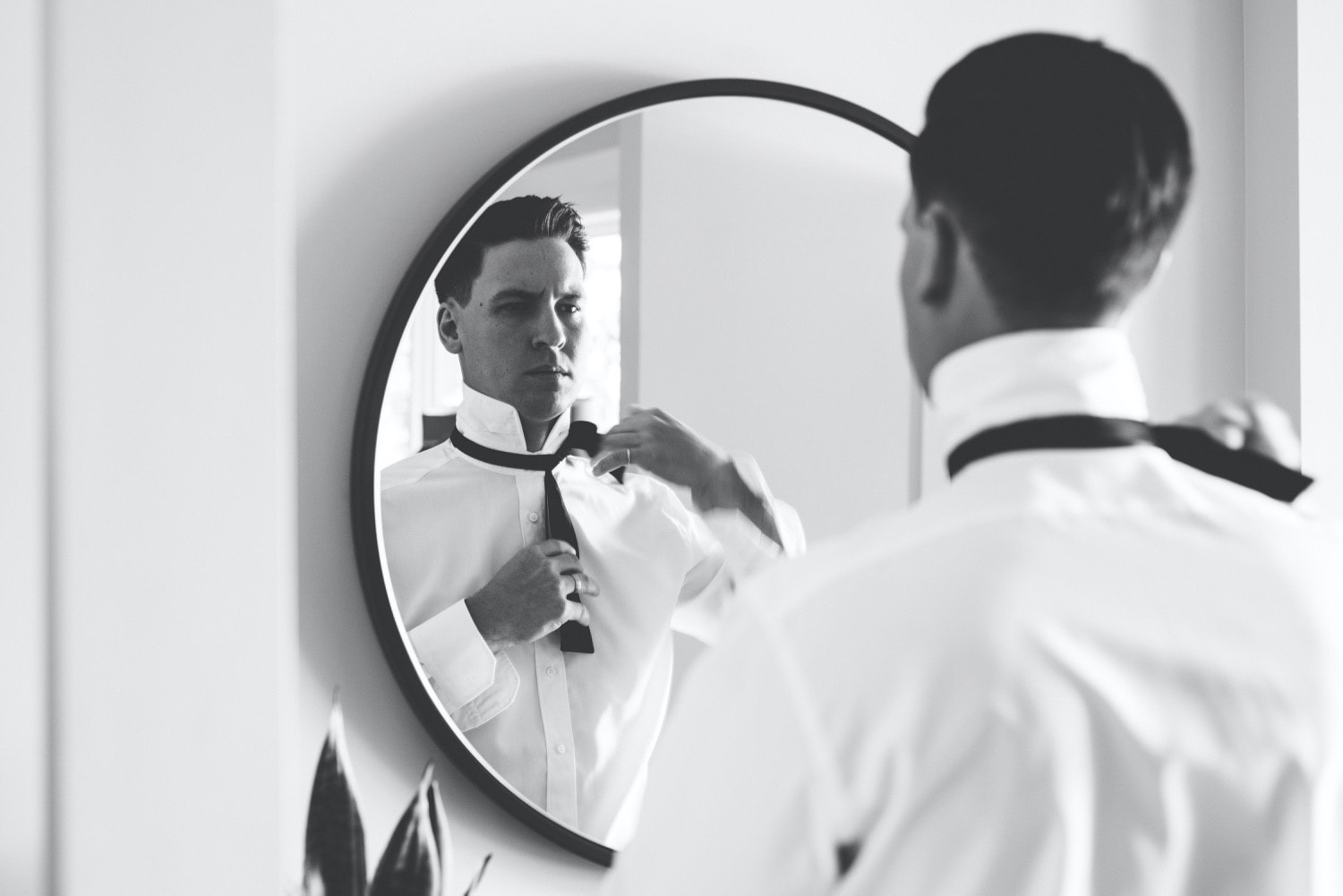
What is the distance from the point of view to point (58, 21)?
96 cm

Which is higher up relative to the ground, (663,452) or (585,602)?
(663,452)

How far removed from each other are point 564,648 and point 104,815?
17.6 inches

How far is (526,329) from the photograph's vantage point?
1244mm

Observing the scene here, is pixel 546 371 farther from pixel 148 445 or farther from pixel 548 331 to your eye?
pixel 148 445

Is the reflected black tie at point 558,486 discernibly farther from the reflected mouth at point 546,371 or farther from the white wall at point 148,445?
the white wall at point 148,445

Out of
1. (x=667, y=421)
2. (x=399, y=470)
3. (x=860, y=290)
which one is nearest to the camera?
(x=399, y=470)

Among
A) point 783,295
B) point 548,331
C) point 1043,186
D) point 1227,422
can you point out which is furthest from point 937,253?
point 783,295

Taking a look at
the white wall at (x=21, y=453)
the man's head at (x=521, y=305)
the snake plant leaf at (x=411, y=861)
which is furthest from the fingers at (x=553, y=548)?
the white wall at (x=21, y=453)

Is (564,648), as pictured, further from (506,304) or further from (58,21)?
(58,21)

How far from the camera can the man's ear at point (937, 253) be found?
70 cm

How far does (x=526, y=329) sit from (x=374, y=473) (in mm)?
210

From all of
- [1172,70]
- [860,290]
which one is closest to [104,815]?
[860,290]

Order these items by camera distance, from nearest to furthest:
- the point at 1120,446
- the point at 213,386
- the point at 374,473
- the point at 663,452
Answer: the point at 1120,446, the point at 213,386, the point at 374,473, the point at 663,452

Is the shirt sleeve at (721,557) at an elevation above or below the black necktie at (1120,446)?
below
